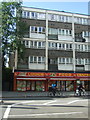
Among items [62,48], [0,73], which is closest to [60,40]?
[62,48]

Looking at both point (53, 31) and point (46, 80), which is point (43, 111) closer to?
point (46, 80)

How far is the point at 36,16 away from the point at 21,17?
2.89 metres

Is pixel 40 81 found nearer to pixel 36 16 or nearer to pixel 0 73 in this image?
pixel 0 73

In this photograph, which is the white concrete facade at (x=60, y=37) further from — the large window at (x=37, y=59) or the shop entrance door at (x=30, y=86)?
the shop entrance door at (x=30, y=86)

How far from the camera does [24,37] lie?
2827 centimetres

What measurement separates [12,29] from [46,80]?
32.6 feet

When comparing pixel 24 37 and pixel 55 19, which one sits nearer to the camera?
pixel 24 37

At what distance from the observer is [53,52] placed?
28969 millimetres

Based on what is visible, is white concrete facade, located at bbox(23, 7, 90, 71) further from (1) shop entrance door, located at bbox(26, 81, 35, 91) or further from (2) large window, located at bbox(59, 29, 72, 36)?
(1) shop entrance door, located at bbox(26, 81, 35, 91)

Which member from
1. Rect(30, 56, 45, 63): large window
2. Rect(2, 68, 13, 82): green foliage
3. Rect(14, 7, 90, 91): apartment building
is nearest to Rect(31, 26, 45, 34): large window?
Rect(14, 7, 90, 91): apartment building

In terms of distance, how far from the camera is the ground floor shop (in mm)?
27031

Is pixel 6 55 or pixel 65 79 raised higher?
pixel 6 55

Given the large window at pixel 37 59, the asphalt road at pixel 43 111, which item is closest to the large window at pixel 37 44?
the large window at pixel 37 59

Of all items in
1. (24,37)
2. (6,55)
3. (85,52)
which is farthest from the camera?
(85,52)
